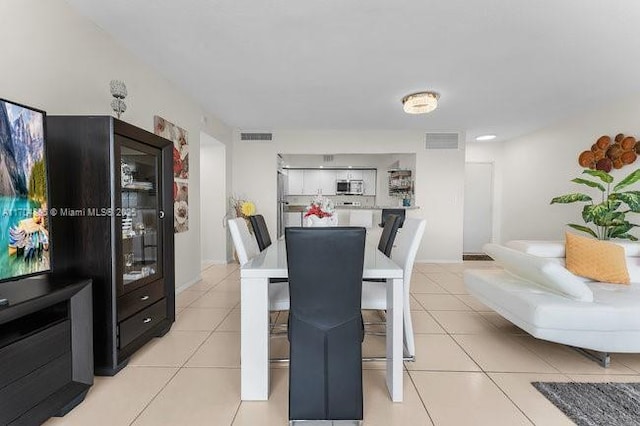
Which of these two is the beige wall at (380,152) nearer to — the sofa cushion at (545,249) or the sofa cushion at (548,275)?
the sofa cushion at (545,249)

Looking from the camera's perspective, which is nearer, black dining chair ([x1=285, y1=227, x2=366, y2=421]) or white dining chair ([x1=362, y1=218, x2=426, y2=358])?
black dining chair ([x1=285, y1=227, x2=366, y2=421])

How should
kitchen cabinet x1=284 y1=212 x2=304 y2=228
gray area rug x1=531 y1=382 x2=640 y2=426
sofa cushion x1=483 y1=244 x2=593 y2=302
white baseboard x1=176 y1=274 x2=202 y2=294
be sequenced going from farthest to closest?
kitchen cabinet x1=284 y1=212 x2=304 y2=228 < white baseboard x1=176 y1=274 x2=202 y2=294 < sofa cushion x1=483 y1=244 x2=593 y2=302 < gray area rug x1=531 y1=382 x2=640 y2=426

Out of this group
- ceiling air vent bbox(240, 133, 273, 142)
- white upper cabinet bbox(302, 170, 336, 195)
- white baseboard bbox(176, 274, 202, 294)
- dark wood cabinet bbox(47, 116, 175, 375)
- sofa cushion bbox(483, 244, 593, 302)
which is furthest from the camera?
white upper cabinet bbox(302, 170, 336, 195)

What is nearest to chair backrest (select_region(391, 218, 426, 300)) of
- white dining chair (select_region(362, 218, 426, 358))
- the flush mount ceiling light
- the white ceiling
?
white dining chair (select_region(362, 218, 426, 358))

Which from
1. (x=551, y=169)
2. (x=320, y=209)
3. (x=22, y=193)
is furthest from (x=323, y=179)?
(x=22, y=193)

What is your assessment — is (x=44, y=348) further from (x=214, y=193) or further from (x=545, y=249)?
(x=214, y=193)

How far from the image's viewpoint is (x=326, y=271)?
1517 millimetres

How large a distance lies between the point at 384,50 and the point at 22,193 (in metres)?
2.73

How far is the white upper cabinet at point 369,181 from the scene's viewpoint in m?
9.09

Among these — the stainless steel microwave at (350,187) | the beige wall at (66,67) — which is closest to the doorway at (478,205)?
the stainless steel microwave at (350,187)

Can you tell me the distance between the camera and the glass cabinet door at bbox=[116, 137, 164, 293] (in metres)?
2.28

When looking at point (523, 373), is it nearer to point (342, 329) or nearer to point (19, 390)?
point (342, 329)

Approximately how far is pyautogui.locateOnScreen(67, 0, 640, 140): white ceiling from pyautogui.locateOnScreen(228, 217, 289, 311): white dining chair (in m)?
1.55

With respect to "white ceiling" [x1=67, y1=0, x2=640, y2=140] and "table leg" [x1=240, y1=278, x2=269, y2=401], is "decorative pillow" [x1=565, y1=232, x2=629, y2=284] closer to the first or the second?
"white ceiling" [x1=67, y1=0, x2=640, y2=140]
